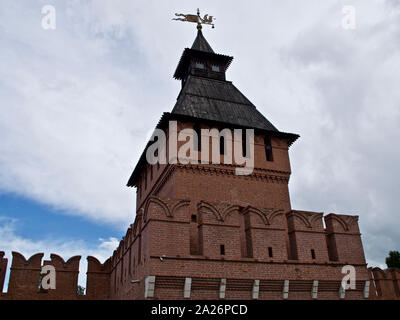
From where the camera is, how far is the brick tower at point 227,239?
1048cm

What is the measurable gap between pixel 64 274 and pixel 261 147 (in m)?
9.84

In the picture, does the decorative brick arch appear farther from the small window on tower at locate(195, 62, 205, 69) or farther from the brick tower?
the small window on tower at locate(195, 62, 205, 69)

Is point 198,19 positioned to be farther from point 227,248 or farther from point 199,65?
point 227,248

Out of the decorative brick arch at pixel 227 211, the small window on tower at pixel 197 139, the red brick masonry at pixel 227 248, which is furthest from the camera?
the small window on tower at pixel 197 139

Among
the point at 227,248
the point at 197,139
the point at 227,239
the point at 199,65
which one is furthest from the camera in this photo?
the point at 199,65

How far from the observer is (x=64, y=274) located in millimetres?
16094

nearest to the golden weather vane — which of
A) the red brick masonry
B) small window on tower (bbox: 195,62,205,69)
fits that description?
small window on tower (bbox: 195,62,205,69)

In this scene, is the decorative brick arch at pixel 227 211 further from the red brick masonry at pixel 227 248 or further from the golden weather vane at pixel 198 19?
the golden weather vane at pixel 198 19

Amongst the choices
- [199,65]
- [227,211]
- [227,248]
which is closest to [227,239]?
[227,248]

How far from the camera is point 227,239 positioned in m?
11.1

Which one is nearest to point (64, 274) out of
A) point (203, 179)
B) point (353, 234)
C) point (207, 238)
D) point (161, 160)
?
point (161, 160)

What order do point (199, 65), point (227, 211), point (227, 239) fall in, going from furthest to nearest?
point (199, 65) < point (227, 211) < point (227, 239)

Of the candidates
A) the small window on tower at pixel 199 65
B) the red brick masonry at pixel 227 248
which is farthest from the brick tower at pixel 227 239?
the small window on tower at pixel 199 65

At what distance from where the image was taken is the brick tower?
413 inches
